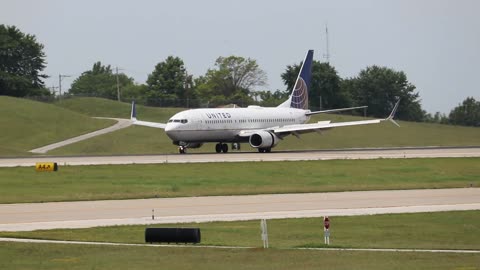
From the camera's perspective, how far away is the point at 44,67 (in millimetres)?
169750

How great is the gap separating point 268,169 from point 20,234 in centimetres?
3150

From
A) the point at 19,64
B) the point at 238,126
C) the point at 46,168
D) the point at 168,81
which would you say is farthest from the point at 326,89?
the point at 46,168

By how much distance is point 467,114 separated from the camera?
17262 cm

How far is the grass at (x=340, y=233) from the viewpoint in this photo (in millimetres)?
33188

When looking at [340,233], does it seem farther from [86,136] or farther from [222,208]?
[86,136]

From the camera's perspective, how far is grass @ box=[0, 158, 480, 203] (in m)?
51.5

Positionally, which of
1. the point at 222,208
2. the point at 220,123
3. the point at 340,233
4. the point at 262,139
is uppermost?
the point at 220,123

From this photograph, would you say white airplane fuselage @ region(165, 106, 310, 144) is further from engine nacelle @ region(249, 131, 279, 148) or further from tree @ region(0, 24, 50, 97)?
tree @ region(0, 24, 50, 97)

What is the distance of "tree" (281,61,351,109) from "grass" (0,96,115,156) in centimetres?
4974

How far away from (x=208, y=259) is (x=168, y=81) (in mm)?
157309

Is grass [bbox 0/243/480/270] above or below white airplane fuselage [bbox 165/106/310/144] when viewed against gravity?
below

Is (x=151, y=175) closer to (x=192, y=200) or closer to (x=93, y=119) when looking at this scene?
(x=192, y=200)

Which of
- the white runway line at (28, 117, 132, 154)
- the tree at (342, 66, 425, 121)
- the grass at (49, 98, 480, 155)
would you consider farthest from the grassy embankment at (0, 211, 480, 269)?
the tree at (342, 66, 425, 121)

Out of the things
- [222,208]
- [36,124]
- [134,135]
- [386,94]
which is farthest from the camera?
[386,94]
